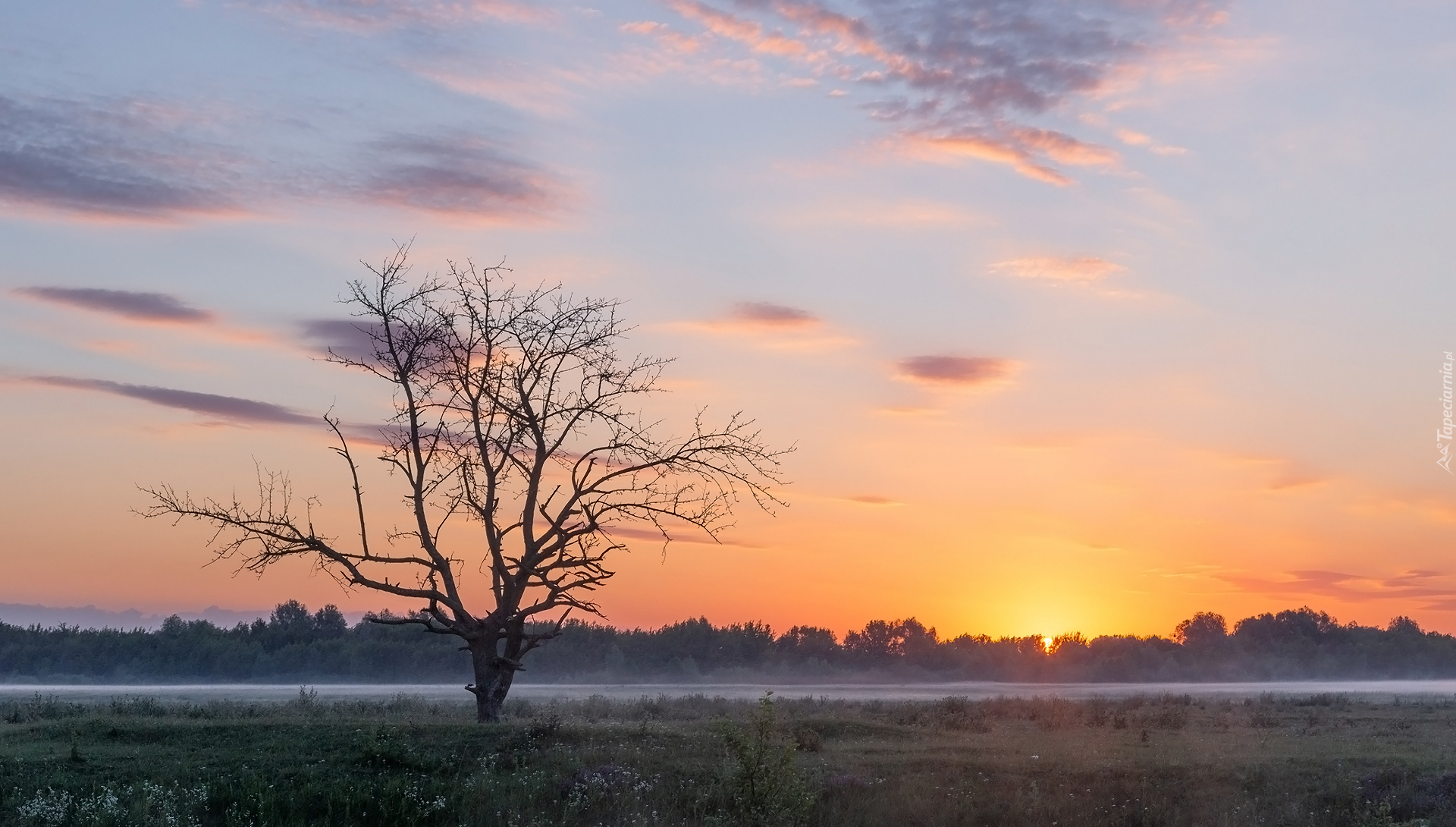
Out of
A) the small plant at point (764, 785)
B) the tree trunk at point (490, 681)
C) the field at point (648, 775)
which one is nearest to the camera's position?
the small plant at point (764, 785)

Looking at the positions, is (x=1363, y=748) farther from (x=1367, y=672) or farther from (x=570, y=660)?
(x=1367, y=672)

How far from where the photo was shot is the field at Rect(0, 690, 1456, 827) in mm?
20109

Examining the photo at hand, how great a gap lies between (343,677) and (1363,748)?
9603cm

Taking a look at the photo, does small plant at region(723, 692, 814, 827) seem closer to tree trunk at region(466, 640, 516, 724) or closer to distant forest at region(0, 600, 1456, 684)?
tree trunk at region(466, 640, 516, 724)

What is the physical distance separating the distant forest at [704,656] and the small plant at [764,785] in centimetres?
8180

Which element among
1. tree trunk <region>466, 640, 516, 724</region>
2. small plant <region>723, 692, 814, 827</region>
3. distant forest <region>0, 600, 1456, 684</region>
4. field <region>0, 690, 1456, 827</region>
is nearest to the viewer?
small plant <region>723, 692, 814, 827</region>

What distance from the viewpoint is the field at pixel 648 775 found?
20.1m

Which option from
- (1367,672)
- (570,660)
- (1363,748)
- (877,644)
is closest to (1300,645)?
(1367,672)

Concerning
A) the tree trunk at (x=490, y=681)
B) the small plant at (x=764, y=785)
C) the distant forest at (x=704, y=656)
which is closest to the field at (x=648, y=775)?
the small plant at (x=764, y=785)

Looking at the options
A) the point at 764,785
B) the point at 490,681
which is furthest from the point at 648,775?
the point at 490,681

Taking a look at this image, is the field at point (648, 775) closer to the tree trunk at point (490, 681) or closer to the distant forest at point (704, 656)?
the tree trunk at point (490, 681)

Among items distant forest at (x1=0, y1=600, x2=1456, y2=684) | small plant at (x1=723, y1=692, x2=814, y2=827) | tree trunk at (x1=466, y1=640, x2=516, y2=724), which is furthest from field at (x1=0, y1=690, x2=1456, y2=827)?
distant forest at (x1=0, y1=600, x2=1456, y2=684)

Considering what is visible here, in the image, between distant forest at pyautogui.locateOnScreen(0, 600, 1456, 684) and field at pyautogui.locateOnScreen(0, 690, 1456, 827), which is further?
distant forest at pyautogui.locateOnScreen(0, 600, 1456, 684)

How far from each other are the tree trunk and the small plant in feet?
33.8
